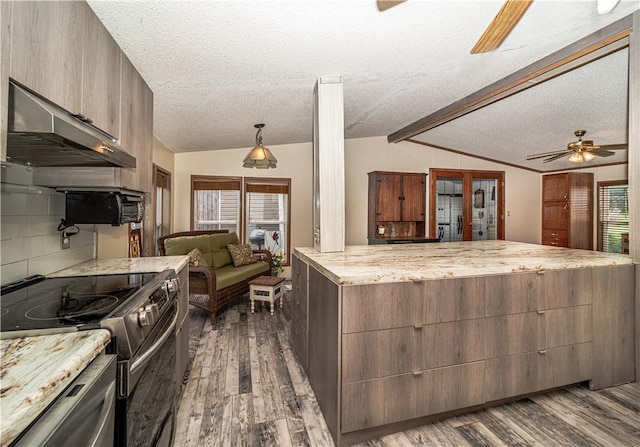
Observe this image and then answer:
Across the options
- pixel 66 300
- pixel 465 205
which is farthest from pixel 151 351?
pixel 465 205

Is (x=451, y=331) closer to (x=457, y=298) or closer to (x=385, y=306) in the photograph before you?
(x=457, y=298)

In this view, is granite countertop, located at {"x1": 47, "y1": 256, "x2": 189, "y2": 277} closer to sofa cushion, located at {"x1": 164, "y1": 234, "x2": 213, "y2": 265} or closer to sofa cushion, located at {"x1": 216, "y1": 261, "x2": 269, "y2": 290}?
sofa cushion, located at {"x1": 216, "y1": 261, "x2": 269, "y2": 290}

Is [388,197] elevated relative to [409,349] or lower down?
elevated

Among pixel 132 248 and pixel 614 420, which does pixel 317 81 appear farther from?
pixel 614 420

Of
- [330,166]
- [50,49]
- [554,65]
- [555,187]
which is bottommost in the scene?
[330,166]

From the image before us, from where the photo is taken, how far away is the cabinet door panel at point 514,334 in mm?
1910

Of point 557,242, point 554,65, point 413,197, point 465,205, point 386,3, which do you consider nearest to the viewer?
point 386,3

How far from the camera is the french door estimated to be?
661 cm

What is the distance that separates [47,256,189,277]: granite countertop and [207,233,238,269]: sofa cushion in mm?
2143

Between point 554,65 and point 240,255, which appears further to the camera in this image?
point 240,255

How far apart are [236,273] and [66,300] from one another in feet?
9.46

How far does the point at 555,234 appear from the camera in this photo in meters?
6.96

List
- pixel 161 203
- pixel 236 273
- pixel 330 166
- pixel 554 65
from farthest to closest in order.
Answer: pixel 161 203, pixel 236 273, pixel 554 65, pixel 330 166

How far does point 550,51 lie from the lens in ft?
9.55
